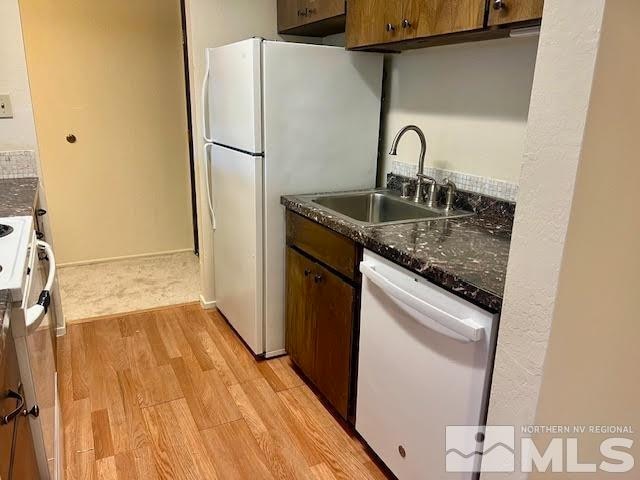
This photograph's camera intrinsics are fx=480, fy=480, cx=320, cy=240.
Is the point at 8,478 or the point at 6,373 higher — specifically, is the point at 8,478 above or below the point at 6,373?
below

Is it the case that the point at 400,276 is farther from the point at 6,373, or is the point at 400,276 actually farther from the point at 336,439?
the point at 6,373

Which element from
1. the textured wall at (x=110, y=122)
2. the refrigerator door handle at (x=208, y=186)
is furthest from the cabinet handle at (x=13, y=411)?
the textured wall at (x=110, y=122)

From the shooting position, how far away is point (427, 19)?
1642mm

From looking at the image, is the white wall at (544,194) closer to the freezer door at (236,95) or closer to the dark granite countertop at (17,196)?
the freezer door at (236,95)

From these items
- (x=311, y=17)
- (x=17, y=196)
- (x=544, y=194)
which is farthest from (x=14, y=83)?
(x=544, y=194)

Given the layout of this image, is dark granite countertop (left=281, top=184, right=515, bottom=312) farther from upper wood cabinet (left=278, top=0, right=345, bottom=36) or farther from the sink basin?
upper wood cabinet (left=278, top=0, right=345, bottom=36)

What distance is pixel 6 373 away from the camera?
946 mm

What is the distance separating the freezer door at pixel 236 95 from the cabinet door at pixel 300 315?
0.55 m

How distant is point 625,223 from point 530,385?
0.37 meters

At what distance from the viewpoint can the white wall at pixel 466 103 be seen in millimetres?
1776

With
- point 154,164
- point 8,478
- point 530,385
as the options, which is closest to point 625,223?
point 530,385

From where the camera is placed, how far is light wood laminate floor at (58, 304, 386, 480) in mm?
1773

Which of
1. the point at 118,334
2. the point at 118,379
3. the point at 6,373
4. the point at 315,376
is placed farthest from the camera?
the point at 118,334

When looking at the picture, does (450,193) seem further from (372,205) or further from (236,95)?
(236,95)
